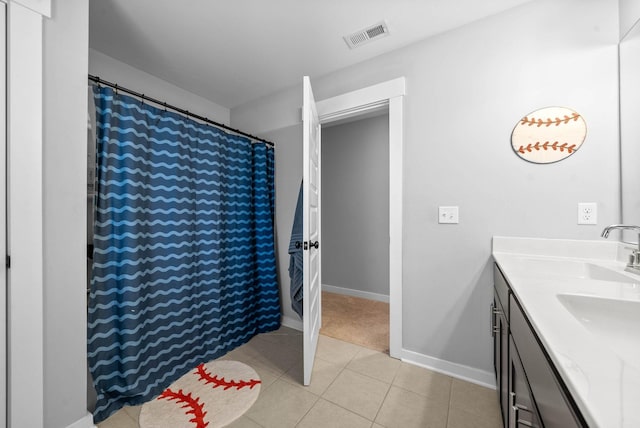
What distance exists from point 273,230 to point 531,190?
2017mm

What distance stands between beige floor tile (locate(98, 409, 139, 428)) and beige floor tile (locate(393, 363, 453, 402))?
1506mm

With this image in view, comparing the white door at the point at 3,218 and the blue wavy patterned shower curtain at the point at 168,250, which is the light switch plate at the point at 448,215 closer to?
the blue wavy patterned shower curtain at the point at 168,250

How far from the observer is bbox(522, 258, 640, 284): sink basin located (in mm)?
1078

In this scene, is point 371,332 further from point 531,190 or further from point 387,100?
point 387,100

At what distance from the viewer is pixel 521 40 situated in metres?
1.45

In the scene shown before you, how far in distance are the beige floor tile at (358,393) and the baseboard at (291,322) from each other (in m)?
0.76

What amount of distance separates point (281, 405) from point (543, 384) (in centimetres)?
134

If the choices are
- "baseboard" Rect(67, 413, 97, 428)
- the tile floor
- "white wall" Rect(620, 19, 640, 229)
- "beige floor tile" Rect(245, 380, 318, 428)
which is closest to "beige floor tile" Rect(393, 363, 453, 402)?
the tile floor

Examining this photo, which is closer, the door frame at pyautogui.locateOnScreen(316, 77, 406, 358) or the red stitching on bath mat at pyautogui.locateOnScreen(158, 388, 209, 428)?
the red stitching on bath mat at pyautogui.locateOnScreen(158, 388, 209, 428)

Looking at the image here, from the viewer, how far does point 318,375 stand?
5.52ft

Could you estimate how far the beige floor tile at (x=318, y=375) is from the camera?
1.57m

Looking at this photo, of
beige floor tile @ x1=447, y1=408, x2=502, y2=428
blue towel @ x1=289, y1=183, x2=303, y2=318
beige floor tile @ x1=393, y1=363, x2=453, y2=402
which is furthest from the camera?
blue towel @ x1=289, y1=183, x2=303, y2=318

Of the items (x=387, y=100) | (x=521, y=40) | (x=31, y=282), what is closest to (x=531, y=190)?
(x=521, y=40)

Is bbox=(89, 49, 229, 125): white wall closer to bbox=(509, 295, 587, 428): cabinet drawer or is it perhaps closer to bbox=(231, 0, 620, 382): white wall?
bbox=(231, 0, 620, 382): white wall
